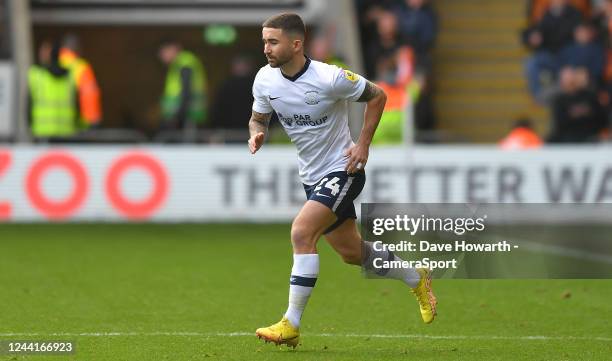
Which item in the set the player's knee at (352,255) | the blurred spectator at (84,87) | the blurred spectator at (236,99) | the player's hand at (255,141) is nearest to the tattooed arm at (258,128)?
the player's hand at (255,141)

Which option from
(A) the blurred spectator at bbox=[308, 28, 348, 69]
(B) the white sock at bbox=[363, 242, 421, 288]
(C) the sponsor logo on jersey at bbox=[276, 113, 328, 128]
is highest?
(C) the sponsor logo on jersey at bbox=[276, 113, 328, 128]

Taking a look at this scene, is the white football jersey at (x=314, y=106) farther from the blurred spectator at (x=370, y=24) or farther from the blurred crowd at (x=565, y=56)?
the blurred spectator at (x=370, y=24)

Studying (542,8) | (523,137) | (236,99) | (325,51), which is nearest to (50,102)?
(236,99)

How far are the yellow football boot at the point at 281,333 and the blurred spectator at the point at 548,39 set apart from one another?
43.0ft

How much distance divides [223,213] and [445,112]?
5.39 metres

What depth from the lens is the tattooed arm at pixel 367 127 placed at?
870cm

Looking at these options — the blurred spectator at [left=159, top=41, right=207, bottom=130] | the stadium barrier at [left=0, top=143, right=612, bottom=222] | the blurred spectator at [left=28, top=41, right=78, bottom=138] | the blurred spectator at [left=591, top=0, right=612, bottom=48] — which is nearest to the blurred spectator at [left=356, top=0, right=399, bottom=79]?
the blurred spectator at [left=159, top=41, right=207, bottom=130]

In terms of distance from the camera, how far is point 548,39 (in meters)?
21.0

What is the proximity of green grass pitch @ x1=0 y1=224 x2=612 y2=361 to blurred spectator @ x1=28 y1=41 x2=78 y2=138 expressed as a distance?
147 inches

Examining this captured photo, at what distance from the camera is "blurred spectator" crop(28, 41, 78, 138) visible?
19.4 metres

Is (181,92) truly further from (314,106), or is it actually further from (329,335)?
(314,106)

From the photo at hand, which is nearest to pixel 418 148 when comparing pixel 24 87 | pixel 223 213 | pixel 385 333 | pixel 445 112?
pixel 223 213

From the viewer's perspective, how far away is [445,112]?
74.8ft

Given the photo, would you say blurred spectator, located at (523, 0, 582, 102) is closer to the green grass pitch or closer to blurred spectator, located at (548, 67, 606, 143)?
blurred spectator, located at (548, 67, 606, 143)
